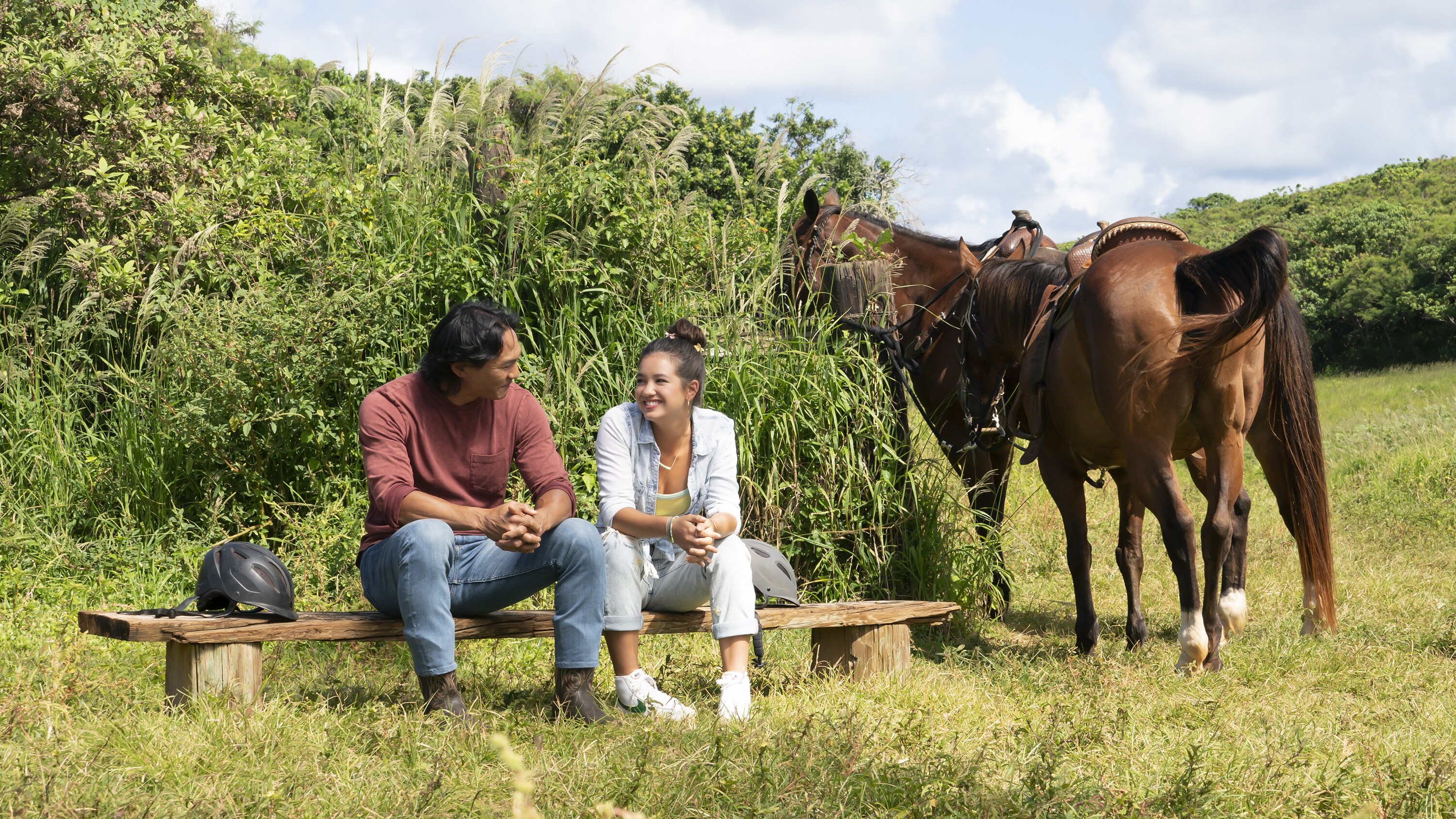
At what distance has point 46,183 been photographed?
20.2 feet

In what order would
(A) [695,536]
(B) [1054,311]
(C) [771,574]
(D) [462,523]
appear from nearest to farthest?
(D) [462,523] → (A) [695,536] → (C) [771,574] → (B) [1054,311]

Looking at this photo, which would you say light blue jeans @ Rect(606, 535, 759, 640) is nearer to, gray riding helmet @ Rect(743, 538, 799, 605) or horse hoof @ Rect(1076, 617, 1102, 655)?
gray riding helmet @ Rect(743, 538, 799, 605)

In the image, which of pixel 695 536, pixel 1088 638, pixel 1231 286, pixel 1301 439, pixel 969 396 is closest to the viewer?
pixel 695 536

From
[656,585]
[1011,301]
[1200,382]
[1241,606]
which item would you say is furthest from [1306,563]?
[656,585]

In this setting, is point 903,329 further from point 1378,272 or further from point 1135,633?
point 1378,272

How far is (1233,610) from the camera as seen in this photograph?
428cm

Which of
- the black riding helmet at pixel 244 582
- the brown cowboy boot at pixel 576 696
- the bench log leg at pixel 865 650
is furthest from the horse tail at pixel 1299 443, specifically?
the black riding helmet at pixel 244 582

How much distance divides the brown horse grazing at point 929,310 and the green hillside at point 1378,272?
21845mm

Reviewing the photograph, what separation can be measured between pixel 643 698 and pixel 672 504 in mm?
717

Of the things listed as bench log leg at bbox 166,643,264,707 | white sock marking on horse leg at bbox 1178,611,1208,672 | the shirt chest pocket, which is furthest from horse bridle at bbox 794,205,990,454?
bench log leg at bbox 166,643,264,707

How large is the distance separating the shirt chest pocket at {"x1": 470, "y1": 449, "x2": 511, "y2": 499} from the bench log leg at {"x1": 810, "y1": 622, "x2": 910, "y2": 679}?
1.40 metres

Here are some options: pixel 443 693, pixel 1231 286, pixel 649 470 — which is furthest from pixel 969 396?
pixel 443 693

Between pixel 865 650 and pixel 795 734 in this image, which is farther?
pixel 865 650

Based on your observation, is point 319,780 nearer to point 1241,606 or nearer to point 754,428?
point 754,428
